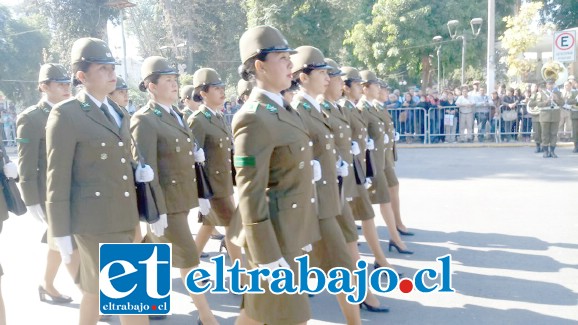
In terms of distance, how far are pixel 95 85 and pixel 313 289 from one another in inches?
74.5

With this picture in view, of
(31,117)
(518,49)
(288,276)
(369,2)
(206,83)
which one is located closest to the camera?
(288,276)

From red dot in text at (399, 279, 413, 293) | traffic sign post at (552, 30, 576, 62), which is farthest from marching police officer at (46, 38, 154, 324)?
traffic sign post at (552, 30, 576, 62)

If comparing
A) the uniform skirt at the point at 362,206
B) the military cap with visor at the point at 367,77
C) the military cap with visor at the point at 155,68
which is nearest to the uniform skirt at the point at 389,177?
the military cap with visor at the point at 367,77

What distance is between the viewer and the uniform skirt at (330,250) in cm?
363

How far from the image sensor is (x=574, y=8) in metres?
29.2

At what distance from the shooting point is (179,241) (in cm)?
425

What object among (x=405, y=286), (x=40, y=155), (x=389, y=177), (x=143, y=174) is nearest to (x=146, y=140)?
(x=143, y=174)

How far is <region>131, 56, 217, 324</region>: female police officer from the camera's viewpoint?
4.22 metres

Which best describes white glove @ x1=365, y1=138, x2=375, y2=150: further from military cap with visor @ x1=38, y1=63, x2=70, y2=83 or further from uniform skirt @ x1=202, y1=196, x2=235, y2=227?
military cap with visor @ x1=38, y1=63, x2=70, y2=83

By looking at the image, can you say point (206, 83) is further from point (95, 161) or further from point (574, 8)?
point (574, 8)

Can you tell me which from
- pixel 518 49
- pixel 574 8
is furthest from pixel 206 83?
pixel 574 8

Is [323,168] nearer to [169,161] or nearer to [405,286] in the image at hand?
[169,161]

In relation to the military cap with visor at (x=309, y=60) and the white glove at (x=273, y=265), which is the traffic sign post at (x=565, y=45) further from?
the white glove at (x=273, y=265)

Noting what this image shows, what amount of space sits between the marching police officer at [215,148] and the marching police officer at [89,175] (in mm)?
1655
